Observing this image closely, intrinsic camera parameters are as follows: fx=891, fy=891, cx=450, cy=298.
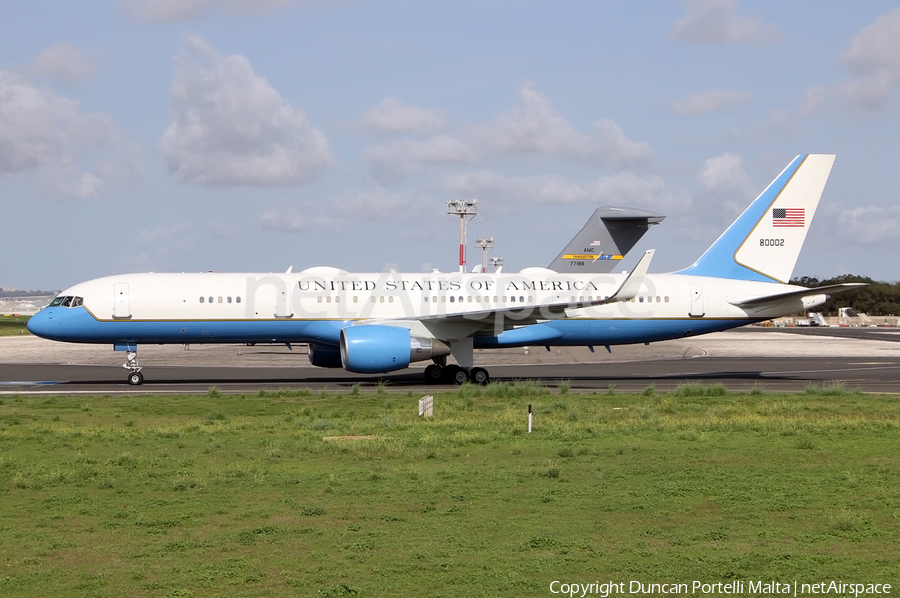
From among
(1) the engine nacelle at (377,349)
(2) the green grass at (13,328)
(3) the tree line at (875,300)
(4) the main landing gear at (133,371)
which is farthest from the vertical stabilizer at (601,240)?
(3) the tree line at (875,300)

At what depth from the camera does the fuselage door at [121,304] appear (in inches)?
1179

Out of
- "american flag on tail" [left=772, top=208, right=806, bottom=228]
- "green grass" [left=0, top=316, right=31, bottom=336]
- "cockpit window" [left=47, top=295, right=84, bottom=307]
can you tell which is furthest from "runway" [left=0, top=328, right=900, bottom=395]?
"green grass" [left=0, top=316, right=31, bottom=336]

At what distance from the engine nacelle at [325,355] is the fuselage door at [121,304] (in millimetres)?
6229

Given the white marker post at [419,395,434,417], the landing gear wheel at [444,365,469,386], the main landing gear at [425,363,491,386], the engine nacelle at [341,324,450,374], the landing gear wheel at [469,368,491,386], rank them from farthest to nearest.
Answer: the landing gear wheel at [444,365,469,386], the main landing gear at [425,363,491,386], the landing gear wheel at [469,368,491,386], the engine nacelle at [341,324,450,374], the white marker post at [419,395,434,417]

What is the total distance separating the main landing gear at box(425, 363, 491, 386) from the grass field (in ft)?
31.5

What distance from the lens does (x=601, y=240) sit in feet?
149

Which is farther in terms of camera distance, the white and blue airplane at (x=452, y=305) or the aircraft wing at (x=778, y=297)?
the aircraft wing at (x=778, y=297)

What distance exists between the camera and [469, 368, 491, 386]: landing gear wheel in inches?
1193

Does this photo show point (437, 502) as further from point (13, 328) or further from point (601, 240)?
point (13, 328)

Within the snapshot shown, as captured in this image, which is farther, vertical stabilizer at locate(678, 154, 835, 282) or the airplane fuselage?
vertical stabilizer at locate(678, 154, 835, 282)

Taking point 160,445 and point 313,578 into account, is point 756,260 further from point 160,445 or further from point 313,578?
point 313,578

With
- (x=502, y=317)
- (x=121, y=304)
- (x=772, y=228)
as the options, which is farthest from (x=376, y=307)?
(x=772, y=228)

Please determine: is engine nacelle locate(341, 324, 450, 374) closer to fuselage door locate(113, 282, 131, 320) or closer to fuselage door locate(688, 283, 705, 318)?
fuselage door locate(113, 282, 131, 320)

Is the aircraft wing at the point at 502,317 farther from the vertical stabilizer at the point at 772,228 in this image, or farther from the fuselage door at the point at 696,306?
the vertical stabilizer at the point at 772,228
